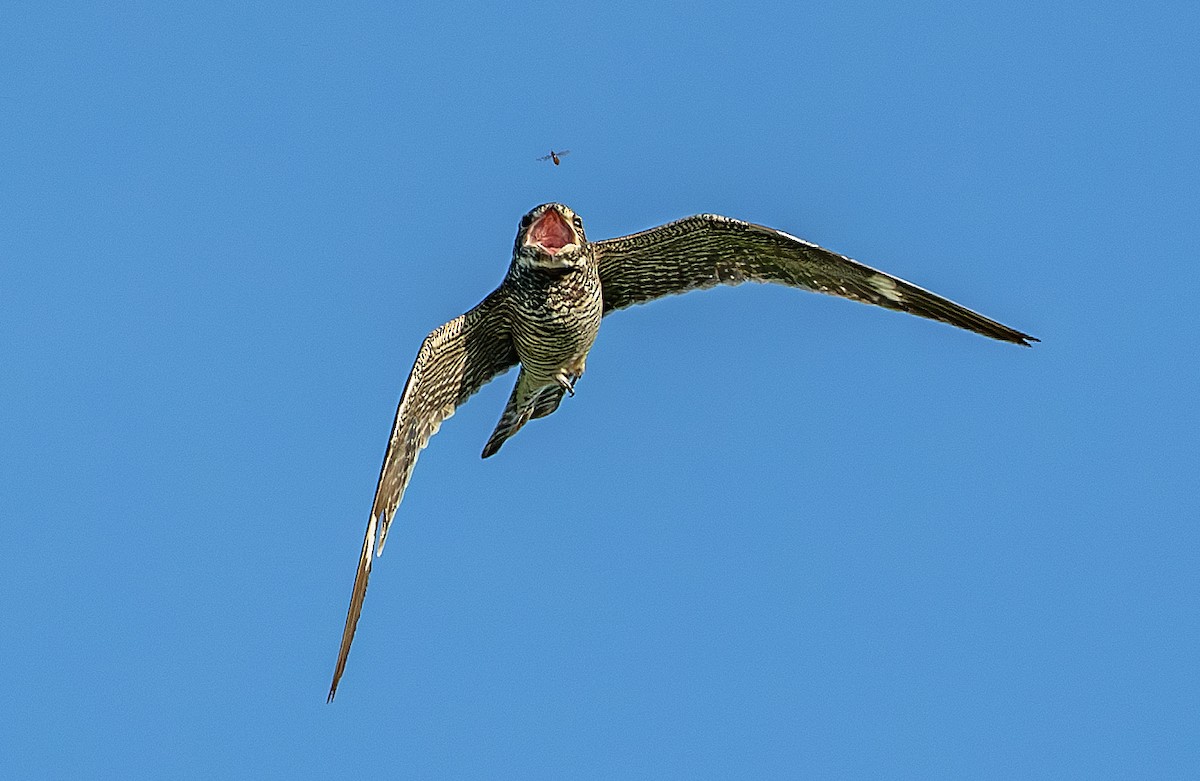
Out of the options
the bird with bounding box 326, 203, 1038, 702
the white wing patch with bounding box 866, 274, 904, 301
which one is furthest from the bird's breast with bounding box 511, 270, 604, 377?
the white wing patch with bounding box 866, 274, 904, 301

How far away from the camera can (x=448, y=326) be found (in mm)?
15148

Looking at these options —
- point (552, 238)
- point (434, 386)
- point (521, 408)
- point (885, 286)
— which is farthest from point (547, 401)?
point (885, 286)

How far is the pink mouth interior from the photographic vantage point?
564 inches

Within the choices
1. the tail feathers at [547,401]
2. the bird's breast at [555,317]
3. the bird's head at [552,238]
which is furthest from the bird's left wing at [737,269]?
the tail feathers at [547,401]

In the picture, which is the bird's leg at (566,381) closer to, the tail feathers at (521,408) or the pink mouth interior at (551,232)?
the tail feathers at (521,408)

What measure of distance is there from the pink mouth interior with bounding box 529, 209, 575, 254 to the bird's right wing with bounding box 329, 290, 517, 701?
1.04 m

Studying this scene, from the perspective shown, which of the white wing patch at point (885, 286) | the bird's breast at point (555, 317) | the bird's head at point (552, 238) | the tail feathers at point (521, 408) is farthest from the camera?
the tail feathers at point (521, 408)

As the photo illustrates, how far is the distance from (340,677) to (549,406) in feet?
13.6

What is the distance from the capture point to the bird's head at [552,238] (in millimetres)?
14227

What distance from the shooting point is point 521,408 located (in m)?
16.1

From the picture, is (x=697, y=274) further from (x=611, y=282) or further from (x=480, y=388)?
(x=480, y=388)

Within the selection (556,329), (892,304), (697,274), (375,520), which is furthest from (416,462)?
(892,304)

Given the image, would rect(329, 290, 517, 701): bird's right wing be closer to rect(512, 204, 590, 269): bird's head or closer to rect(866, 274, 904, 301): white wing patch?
rect(512, 204, 590, 269): bird's head

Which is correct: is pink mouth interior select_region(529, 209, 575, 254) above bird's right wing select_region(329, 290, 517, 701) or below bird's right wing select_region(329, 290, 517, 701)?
above
